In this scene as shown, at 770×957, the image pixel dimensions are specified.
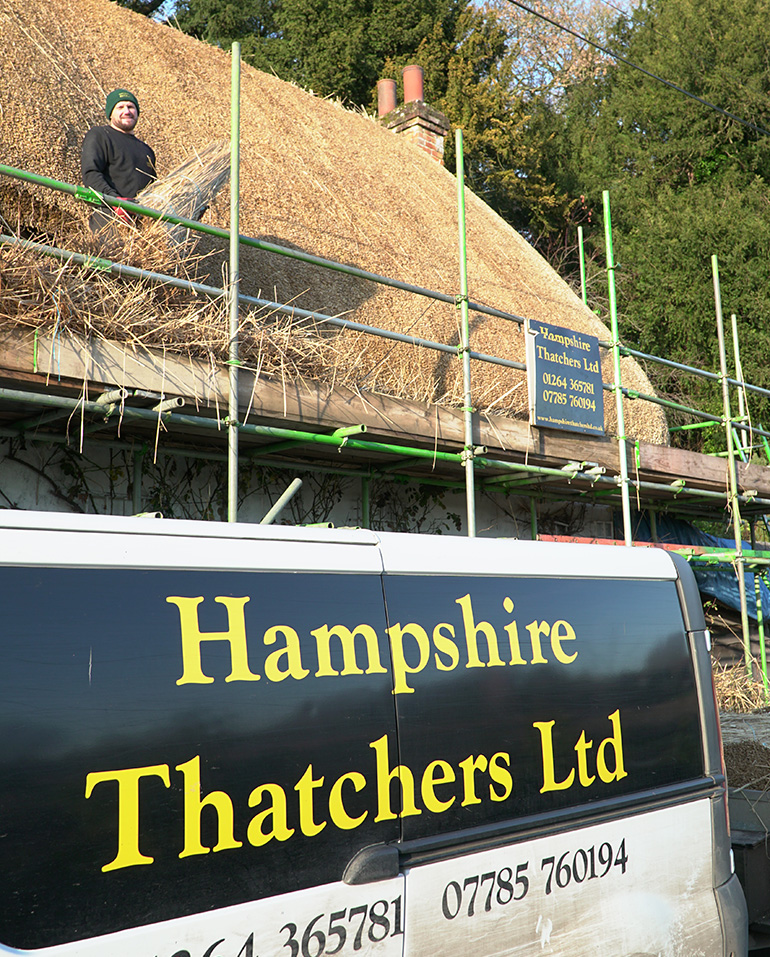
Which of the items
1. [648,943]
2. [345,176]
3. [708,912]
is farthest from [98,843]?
[345,176]

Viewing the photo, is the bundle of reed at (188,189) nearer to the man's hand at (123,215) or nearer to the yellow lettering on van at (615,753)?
the man's hand at (123,215)

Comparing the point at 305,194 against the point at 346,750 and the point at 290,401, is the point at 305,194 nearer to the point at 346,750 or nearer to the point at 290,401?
the point at 290,401

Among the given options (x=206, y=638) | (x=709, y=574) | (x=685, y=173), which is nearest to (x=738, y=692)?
(x=709, y=574)

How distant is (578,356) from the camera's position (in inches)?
286

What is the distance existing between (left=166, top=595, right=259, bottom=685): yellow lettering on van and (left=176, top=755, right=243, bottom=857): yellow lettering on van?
0.17 meters

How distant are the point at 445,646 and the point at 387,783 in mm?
373

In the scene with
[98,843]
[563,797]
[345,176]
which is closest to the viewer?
[98,843]

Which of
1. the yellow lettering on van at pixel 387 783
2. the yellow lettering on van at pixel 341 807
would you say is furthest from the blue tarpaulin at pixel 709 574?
the yellow lettering on van at pixel 341 807

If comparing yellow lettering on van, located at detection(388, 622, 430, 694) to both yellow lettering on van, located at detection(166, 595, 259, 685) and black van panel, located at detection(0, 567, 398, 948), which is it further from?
yellow lettering on van, located at detection(166, 595, 259, 685)

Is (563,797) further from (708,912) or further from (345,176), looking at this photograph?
(345,176)

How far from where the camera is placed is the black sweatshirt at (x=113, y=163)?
5.00m

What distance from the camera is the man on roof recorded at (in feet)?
15.8

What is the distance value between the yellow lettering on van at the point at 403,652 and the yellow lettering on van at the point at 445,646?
0.10ft

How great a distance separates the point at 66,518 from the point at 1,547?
0.16 m
